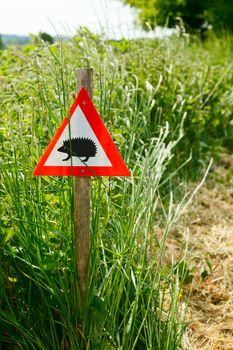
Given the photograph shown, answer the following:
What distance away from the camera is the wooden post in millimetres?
2090

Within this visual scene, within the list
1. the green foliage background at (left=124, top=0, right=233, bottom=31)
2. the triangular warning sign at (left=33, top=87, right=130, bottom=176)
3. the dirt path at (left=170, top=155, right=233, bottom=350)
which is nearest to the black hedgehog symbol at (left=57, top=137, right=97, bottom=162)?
the triangular warning sign at (left=33, top=87, right=130, bottom=176)

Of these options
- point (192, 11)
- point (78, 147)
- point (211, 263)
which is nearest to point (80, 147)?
point (78, 147)

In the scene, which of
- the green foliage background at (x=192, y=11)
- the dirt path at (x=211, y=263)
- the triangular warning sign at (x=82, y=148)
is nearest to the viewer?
the triangular warning sign at (x=82, y=148)

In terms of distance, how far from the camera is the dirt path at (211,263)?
273 cm

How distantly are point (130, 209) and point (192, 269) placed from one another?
3.03 feet

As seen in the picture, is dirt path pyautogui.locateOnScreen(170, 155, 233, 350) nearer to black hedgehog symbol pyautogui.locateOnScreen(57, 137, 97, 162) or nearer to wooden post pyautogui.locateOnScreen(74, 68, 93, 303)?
wooden post pyautogui.locateOnScreen(74, 68, 93, 303)

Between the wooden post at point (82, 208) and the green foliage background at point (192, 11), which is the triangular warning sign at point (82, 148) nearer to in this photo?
the wooden post at point (82, 208)

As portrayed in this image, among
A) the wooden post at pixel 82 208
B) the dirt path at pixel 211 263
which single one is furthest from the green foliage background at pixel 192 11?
the wooden post at pixel 82 208

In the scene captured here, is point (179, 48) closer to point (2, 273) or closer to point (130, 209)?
point (130, 209)

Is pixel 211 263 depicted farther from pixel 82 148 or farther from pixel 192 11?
pixel 192 11

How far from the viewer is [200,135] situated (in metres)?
5.00

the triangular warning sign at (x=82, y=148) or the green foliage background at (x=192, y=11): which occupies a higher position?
the triangular warning sign at (x=82, y=148)

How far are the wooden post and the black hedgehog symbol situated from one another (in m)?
0.09

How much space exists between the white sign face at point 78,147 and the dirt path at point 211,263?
2.40 ft
